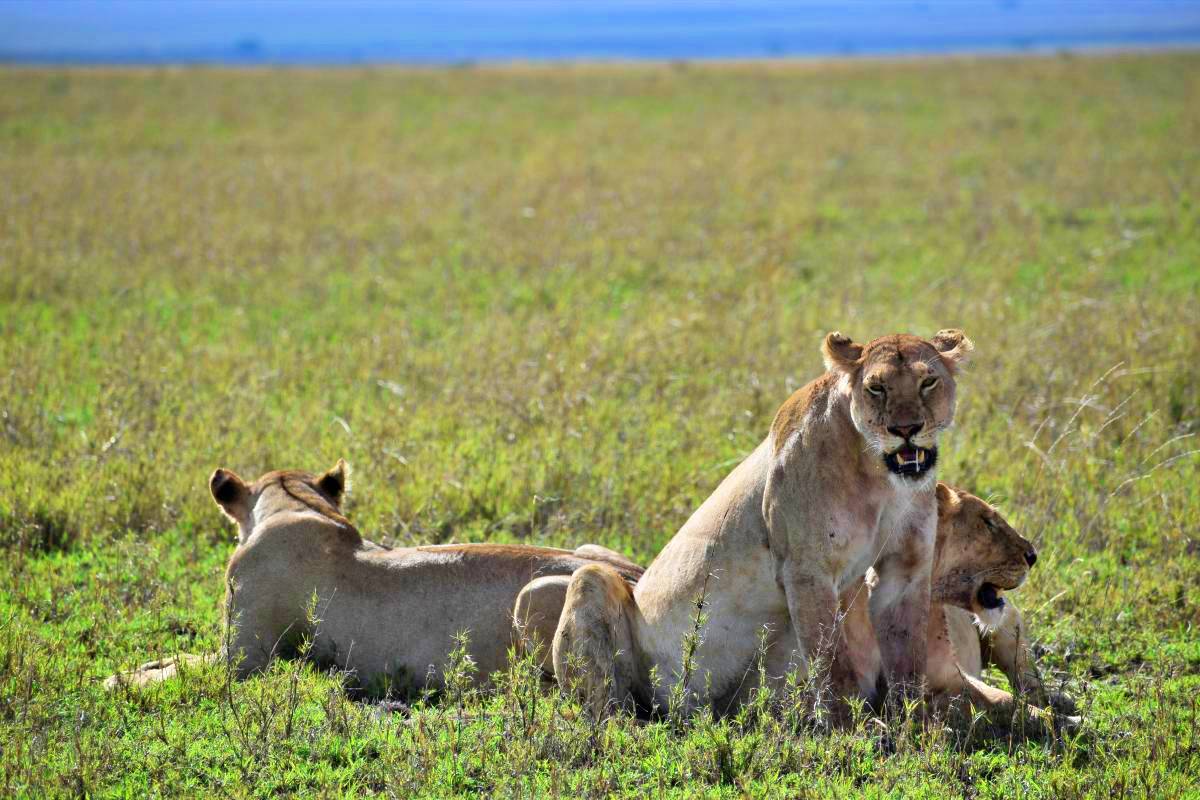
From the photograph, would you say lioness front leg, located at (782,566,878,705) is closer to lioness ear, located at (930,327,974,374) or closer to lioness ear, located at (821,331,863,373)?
lioness ear, located at (821,331,863,373)

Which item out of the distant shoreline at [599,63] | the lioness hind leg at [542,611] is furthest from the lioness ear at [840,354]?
the distant shoreline at [599,63]

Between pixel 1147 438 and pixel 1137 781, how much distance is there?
420 centimetres

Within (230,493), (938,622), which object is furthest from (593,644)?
(230,493)

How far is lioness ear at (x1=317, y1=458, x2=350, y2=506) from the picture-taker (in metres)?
6.45

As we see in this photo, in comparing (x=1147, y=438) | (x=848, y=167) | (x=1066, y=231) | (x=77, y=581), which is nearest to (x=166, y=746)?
(x=77, y=581)

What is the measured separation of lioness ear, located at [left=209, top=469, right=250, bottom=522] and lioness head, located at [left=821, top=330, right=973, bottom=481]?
3.05m

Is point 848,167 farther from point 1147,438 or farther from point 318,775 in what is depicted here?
point 318,775

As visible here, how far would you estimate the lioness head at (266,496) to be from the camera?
6160mm

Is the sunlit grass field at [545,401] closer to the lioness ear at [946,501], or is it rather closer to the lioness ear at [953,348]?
the lioness ear at [946,501]

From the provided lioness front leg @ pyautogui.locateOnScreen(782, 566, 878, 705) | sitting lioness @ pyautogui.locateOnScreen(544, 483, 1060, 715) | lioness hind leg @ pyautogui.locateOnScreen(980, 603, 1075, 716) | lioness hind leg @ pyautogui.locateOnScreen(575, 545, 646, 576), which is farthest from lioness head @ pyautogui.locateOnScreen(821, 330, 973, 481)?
lioness hind leg @ pyautogui.locateOnScreen(575, 545, 646, 576)

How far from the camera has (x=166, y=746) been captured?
4.82 metres

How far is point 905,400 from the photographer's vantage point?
4.48m

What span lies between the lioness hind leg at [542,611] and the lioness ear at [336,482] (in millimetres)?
1437

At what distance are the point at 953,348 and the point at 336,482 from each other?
3101 mm
